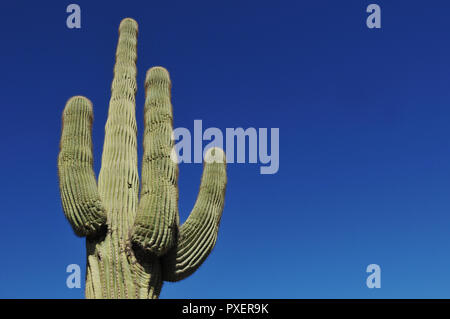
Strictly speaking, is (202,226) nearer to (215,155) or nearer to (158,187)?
(158,187)

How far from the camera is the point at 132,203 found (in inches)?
208

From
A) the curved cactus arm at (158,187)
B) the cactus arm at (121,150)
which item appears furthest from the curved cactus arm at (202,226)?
the cactus arm at (121,150)

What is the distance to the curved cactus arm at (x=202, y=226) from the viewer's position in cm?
530

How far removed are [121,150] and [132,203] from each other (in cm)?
64

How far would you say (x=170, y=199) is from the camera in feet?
16.6

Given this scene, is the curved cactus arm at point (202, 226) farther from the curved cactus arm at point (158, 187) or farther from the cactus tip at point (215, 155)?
the curved cactus arm at point (158, 187)

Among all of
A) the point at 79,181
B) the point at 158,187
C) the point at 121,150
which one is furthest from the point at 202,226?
the point at 79,181

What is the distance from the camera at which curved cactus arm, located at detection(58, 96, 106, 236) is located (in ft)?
16.1

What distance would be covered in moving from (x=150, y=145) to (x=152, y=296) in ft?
5.07

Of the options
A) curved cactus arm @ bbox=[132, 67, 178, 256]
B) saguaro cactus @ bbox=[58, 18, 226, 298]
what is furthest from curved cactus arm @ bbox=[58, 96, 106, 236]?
curved cactus arm @ bbox=[132, 67, 178, 256]

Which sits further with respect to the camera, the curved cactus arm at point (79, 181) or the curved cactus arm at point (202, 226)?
the curved cactus arm at point (202, 226)
